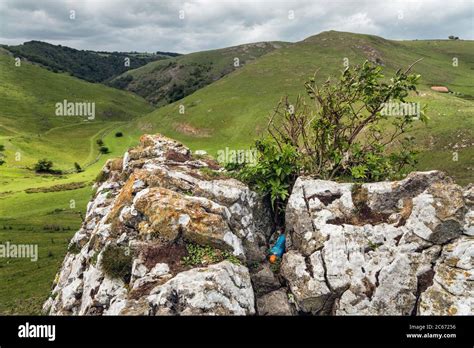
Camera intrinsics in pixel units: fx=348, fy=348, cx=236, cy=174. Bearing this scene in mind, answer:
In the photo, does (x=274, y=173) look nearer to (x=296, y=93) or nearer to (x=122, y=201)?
(x=122, y=201)

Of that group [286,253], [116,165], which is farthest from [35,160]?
[286,253]

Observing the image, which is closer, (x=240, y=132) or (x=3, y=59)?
(x=240, y=132)

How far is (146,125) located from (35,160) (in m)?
32.1

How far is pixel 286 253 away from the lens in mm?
15289

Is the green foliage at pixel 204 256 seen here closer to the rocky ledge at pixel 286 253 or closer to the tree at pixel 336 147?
the rocky ledge at pixel 286 253

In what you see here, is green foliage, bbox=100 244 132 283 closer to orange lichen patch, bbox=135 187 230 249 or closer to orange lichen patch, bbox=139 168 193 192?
orange lichen patch, bbox=135 187 230 249

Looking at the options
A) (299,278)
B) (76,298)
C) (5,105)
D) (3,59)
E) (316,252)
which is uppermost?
(3,59)

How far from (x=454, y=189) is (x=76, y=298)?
1644 centimetres

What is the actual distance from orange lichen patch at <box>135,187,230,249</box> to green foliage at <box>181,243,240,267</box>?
21cm

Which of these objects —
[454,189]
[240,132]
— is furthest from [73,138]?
[454,189]

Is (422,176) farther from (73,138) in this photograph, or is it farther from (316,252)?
(73,138)

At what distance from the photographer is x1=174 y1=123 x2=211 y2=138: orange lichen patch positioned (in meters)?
86.9
